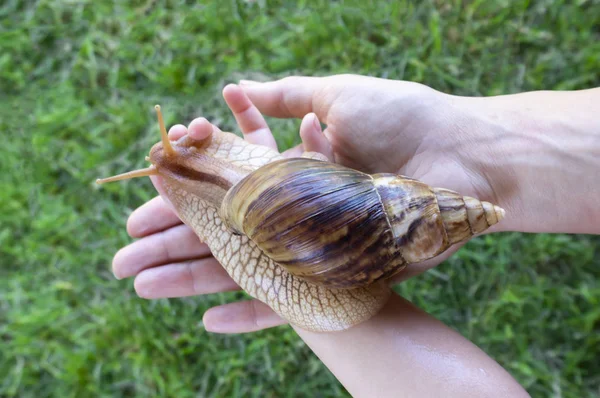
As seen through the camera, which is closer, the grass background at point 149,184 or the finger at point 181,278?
the finger at point 181,278

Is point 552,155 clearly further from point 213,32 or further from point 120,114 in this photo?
point 120,114

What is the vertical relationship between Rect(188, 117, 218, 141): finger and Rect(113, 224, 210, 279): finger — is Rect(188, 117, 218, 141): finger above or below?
above

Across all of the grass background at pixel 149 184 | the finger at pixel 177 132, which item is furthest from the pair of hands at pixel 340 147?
the grass background at pixel 149 184

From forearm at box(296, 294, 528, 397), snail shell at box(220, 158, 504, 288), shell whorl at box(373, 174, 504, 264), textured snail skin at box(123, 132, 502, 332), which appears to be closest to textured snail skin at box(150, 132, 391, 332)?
textured snail skin at box(123, 132, 502, 332)

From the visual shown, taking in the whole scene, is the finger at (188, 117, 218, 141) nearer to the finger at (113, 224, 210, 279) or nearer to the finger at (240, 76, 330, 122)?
the finger at (240, 76, 330, 122)

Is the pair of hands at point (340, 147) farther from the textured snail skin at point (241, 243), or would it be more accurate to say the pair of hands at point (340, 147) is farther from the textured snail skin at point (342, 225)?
the textured snail skin at point (342, 225)

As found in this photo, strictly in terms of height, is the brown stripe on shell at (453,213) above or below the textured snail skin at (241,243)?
above

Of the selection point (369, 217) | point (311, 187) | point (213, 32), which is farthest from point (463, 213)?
point (213, 32)
